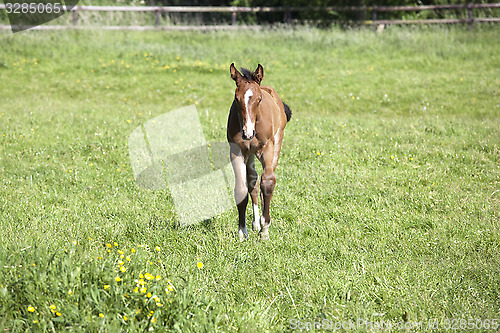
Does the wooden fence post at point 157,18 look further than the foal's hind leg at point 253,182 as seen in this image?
Yes

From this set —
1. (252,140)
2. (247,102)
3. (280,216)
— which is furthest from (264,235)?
(247,102)

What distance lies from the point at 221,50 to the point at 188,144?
11968 millimetres

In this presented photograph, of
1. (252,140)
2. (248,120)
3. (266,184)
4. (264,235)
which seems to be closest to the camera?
(248,120)

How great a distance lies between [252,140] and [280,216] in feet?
5.64

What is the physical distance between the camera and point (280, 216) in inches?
258

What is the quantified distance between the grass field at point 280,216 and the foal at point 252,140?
52 centimetres

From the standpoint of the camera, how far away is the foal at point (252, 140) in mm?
4785

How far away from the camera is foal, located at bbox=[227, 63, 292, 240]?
4785 mm

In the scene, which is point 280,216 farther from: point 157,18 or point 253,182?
point 157,18

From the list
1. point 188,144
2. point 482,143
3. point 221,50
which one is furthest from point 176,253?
point 221,50

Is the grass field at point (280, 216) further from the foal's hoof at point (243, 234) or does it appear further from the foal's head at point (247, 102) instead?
the foal's head at point (247, 102)

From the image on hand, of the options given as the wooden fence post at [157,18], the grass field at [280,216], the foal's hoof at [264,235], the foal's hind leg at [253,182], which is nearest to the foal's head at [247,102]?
the foal's hind leg at [253,182]

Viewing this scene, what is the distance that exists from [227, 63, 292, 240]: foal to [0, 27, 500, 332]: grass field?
520 millimetres

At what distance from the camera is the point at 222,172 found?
8625 mm
